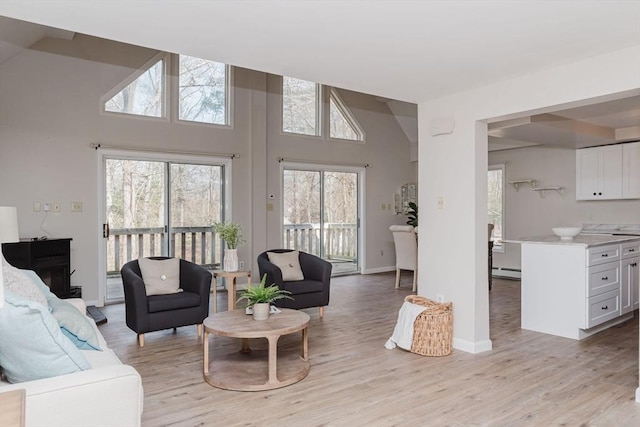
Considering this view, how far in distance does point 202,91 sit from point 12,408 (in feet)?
19.2

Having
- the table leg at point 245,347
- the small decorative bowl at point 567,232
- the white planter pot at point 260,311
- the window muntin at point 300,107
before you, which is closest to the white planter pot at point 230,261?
the table leg at point 245,347

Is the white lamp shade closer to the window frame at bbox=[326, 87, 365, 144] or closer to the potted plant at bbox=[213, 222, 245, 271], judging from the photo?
the potted plant at bbox=[213, 222, 245, 271]

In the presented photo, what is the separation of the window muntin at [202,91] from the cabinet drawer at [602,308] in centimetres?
528

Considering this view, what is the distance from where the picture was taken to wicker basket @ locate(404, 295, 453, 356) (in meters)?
3.76

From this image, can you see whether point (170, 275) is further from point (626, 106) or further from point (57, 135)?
point (626, 106)

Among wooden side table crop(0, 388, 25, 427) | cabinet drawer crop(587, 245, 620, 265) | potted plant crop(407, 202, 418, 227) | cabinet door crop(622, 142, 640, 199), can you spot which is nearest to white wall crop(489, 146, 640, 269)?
cabinet door crop(622, 142, 640, 199)

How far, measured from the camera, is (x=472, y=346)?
3840 mm

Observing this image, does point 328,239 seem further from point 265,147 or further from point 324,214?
point 265,147

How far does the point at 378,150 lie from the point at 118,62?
480 cm

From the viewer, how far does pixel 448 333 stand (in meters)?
3.82

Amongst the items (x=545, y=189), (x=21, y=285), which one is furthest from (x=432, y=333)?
(x=545, y=189)

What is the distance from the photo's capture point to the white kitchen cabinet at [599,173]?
6.39 meters

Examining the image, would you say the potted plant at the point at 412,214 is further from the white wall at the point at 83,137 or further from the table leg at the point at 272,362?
the table leg at the point at 272,362

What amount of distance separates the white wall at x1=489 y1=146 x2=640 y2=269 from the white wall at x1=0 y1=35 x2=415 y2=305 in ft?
14.1
